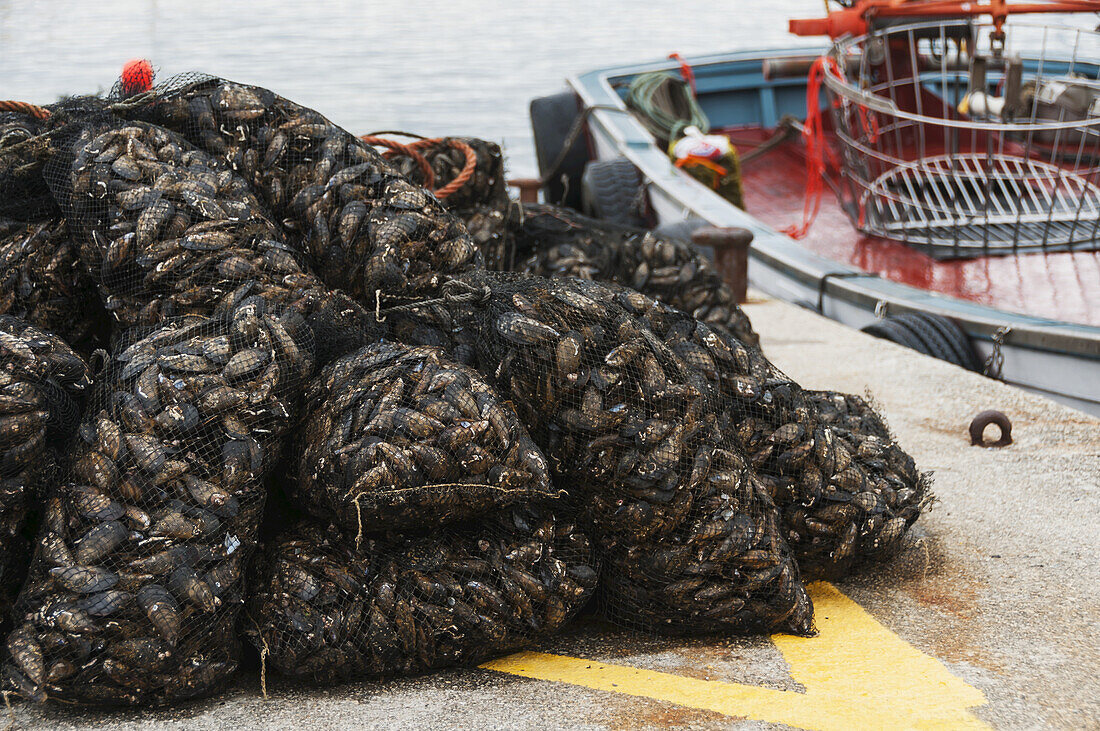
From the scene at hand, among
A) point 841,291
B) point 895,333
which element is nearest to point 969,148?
point 841,291

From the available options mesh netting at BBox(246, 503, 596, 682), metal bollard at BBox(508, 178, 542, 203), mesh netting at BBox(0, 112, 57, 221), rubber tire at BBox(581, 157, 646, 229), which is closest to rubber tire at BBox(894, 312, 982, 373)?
rubber tire at BBox(581, 157, 646, 229)

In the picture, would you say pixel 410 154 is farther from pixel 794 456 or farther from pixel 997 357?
pixel 997 357

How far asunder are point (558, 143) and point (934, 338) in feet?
17.2

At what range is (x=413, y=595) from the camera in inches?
93.6

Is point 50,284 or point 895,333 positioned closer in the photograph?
point 50,284

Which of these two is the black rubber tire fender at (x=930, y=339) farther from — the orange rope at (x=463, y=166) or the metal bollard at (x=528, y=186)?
the metal bollard at (x=528, y=186)

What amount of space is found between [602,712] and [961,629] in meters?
1.01

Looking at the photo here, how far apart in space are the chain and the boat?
0.01 metres

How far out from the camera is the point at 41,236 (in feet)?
9.45

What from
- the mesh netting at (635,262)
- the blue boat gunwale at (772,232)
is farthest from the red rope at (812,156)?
the mesh netting at (635,262)

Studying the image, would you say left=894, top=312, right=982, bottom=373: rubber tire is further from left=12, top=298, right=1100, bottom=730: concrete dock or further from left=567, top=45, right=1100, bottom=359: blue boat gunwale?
left=12, top=298, right=1100, bottom=730: concrete dock

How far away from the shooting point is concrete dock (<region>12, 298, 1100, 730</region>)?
7.26ft

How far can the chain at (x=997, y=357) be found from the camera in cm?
506

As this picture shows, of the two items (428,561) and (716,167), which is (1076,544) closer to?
(428,561)
